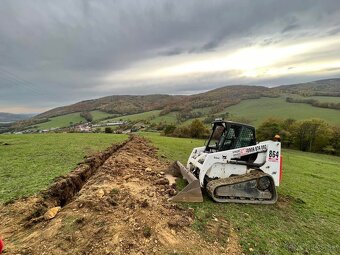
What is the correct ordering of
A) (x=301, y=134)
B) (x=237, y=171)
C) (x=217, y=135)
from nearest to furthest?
1. (x=237, y=171)
2. (x=217, y=135)
3. (x=301, y=134)

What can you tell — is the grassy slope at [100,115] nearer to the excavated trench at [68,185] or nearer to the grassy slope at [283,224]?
the excavated trench at [68,185]

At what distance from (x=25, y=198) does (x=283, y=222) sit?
27.2 feet

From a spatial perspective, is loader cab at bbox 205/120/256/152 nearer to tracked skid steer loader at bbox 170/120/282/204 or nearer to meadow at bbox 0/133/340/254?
tracked skid steer loader at bbox 170/120/282/204

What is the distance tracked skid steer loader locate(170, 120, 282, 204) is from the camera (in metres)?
8.49

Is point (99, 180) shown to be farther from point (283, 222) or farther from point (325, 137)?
point (325, 137)

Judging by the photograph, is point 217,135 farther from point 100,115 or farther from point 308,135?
point 100,115

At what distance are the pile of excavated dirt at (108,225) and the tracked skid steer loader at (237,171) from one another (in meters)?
1.25

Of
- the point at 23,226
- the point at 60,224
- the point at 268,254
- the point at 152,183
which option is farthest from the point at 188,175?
the point at 23,226

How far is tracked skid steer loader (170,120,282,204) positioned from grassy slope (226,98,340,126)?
186 feet

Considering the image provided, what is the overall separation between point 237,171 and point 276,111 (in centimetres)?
7676

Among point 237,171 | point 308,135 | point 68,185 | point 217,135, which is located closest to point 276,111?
point 308,135

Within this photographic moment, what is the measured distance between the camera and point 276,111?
78.9 metres

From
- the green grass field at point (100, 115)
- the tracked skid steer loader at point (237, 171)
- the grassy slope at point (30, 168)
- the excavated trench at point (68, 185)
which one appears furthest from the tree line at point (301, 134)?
the green grass field at point (100, 115)

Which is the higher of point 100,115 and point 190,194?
point 190,194
